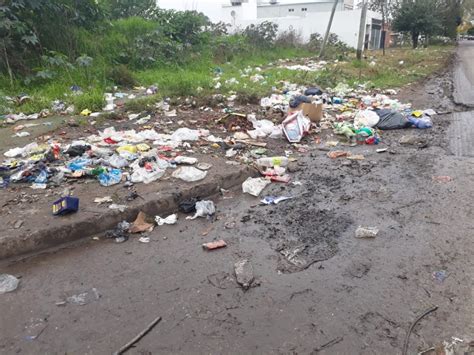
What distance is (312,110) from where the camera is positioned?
557cm

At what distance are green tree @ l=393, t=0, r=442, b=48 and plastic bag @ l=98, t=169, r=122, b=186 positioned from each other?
22.8m

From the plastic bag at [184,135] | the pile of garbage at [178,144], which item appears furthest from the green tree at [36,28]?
the plastic bag at [184,135]

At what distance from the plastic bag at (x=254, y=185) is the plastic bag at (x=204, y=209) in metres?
0.47

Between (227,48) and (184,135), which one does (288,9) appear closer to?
(227,48)

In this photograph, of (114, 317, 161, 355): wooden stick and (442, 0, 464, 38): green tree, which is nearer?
(114, 317, 161, 355): wooden stick

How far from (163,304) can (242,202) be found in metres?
1.45

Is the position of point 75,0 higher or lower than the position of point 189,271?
higher

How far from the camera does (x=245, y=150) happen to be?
4.41 m

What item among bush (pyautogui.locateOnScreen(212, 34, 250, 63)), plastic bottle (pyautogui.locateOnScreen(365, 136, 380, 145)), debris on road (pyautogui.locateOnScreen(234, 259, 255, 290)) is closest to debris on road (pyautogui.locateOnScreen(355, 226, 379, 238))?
debris on road (pyautogui.locateOnScreen(234, 259, 255, 290))

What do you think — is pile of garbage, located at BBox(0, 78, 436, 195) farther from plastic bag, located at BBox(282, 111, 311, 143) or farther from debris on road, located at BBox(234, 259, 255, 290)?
debris on road, located at BBox(234, 259, 255, 290)

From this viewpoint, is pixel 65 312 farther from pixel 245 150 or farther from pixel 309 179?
pixel 245 150

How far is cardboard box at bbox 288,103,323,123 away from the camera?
552 centimetres

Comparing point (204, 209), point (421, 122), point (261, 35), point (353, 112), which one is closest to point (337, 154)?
point (421, 122)

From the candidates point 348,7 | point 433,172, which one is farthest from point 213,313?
point 348,7
